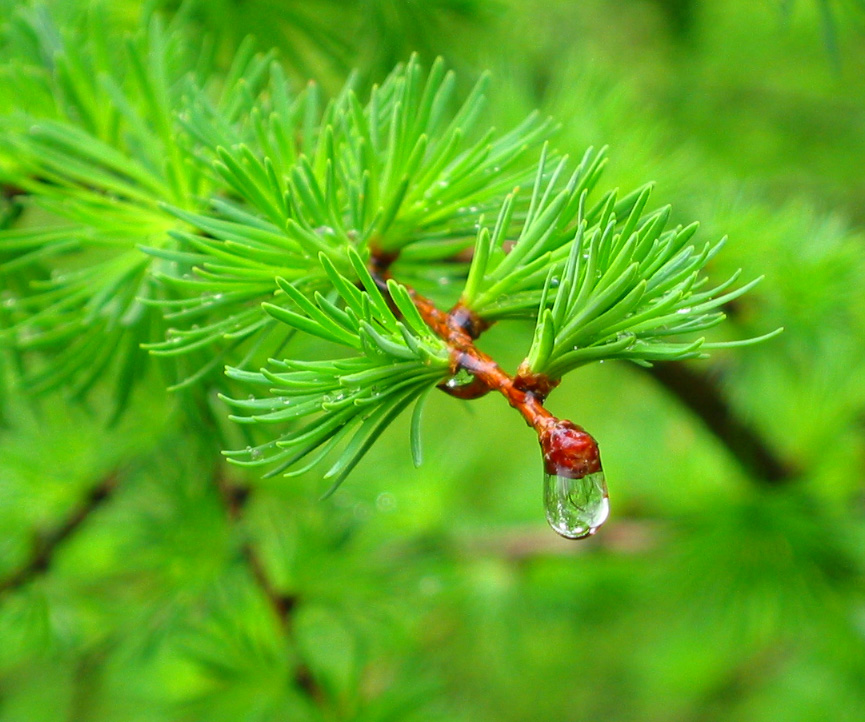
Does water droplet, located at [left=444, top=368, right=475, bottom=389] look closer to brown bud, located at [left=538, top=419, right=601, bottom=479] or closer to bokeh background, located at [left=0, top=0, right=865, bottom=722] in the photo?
brown bud, located at [left=538, top=419, right=601, bottom=479]

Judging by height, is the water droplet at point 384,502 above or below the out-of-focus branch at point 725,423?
below

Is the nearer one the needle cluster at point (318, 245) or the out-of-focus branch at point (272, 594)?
the needle cluster at point (318, 245)

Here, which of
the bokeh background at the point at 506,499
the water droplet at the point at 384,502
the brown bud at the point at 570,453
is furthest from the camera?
the water droplet at the point at 384,502

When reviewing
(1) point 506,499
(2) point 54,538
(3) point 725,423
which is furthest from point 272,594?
(1) point 506,499

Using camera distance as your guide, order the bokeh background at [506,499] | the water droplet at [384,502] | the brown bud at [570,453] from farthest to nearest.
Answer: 1. the water droplet at [384,502]
2. the bokeh background at [506,499]
3. the brown bud at [570,453]

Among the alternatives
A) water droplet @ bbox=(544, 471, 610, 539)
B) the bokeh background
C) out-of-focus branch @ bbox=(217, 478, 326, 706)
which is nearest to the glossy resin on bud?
water droplet @ bbox=(544, 471, 610, 539)

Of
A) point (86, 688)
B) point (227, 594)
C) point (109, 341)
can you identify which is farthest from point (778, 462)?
point (86, 688)

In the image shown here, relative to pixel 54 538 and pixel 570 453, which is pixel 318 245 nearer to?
pixel 570 453

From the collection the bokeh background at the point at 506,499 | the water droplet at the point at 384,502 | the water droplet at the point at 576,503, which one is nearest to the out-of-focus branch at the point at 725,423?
the bokeh background at the point at 506,499

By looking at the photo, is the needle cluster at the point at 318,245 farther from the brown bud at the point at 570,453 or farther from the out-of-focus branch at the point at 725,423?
the out-of-focus branch at the point at 725,423
